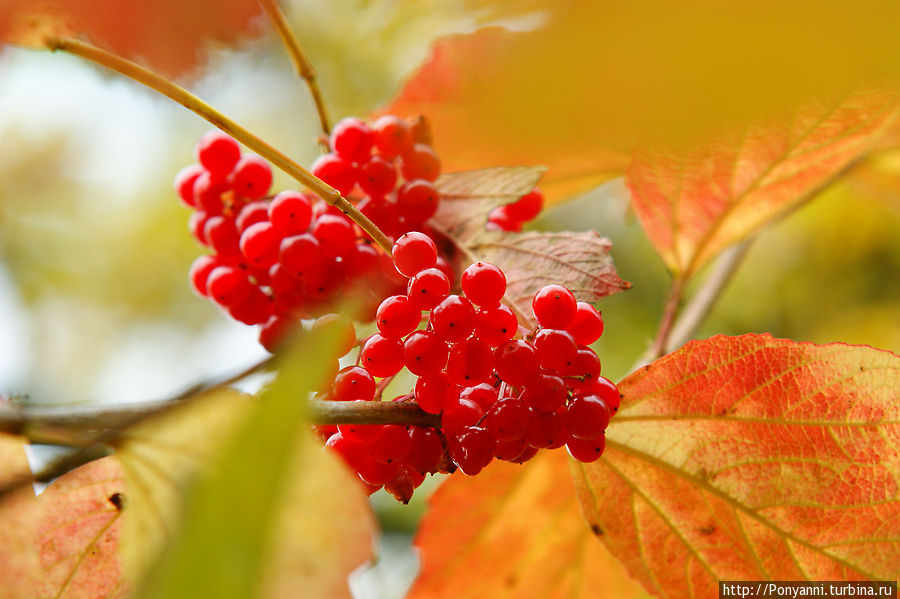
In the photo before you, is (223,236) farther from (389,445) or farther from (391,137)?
(389,445)

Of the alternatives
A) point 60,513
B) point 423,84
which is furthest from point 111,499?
point 423,84

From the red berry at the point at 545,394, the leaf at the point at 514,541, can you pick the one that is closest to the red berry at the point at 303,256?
the red berry at the point at 545,394

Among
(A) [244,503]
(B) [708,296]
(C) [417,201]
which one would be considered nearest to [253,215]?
(C) [417,201]

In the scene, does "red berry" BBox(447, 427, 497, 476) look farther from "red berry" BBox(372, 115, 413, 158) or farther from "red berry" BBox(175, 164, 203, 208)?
"red berry" BBox(175, 164, 203, 208)

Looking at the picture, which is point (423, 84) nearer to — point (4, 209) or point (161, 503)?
point (161, 503)

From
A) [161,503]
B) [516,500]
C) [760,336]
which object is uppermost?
[161,503]

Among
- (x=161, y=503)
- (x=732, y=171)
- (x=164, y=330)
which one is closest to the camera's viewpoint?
(x=161, y=503)

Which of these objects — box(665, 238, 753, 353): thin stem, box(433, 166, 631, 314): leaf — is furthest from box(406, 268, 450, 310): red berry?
box(665, 238, 753, 353): thin stem
